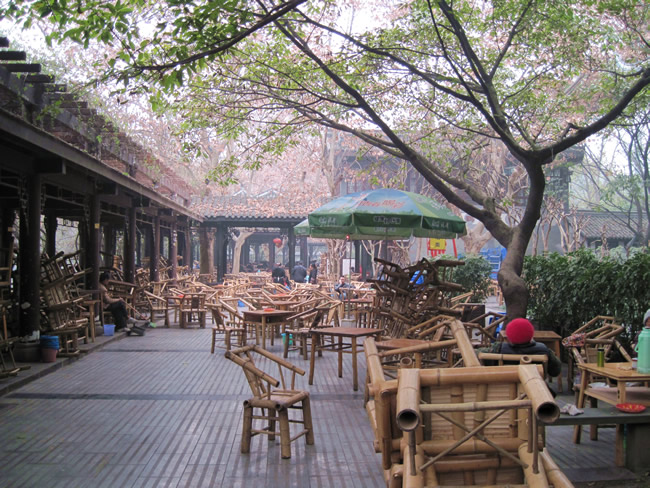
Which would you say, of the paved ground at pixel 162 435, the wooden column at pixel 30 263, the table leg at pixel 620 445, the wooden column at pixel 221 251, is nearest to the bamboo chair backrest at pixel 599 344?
the table leg at pixel 620 445

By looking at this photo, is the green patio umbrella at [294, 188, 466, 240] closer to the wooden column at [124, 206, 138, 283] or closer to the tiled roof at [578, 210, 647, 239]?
the wooden column at [124, 206, 138, 283]

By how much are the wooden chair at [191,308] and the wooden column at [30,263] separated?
493cm

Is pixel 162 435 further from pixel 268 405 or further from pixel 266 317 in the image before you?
pixel 266 317

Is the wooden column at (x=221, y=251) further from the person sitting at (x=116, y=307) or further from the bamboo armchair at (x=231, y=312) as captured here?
the person sitting at (x=116, y=307)

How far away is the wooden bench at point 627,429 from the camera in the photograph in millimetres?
4031

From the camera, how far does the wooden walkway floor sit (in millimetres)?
4266

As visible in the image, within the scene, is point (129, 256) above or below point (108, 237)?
below

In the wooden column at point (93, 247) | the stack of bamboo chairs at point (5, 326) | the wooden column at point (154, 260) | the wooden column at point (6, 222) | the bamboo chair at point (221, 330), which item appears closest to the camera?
the stack of bamboo chairs at point (5, 326)

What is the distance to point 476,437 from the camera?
2.64 meters

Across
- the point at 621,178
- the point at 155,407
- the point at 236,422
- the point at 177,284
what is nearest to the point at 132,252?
the point at 177,284

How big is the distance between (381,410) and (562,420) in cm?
189

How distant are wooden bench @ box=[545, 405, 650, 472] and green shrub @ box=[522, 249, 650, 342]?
8.03ft

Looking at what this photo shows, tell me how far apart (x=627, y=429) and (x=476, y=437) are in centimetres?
235

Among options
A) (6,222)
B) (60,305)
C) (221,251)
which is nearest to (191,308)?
(6,222)
